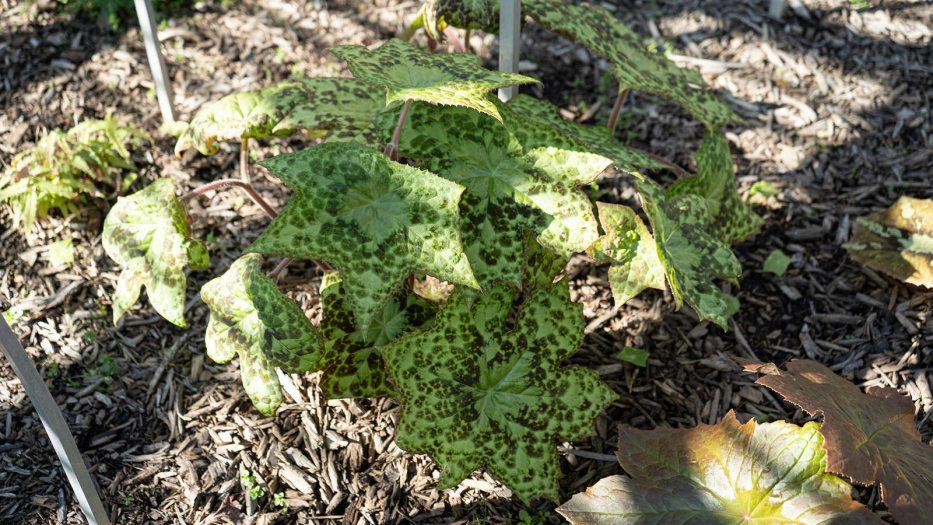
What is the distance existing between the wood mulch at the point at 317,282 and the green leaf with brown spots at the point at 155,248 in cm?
48

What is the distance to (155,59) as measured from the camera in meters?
2.96

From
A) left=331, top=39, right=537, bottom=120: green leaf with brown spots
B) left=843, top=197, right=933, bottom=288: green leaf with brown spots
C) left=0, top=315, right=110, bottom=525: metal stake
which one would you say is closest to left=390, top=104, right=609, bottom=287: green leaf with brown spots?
left=331, top=39, right=537, bottom=120: green leaf with brown spots

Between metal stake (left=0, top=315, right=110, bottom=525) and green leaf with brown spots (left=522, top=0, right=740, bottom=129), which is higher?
green leaf with brown spots (left=522, top=0, right=740, bottom=129)

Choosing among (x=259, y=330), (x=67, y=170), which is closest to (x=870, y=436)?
(x=259, y=330)

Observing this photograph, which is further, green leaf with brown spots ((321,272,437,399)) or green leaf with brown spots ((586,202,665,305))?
green leaf with brown spots ((321,272,437,399))

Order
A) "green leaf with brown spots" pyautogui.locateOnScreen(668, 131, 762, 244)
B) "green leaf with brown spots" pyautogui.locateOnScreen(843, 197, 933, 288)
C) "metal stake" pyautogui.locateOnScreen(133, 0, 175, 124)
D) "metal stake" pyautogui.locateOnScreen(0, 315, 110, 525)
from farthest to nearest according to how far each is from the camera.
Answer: "metal stake" pyautogui.locateOnScreen(133, 0, 175, 124) → "green leaf with brown spots" pyautogui.locateOnScreen(843, 197, 933, 288) → "green leaf with brown spots" pyautogui.locateOnScreen(668, 131, 762, 244) → "metal stake" pyautogui.locateOnScreen(0, 315, 110, 525)

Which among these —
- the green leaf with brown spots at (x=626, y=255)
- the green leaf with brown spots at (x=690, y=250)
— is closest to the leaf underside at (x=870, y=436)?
the green leaf with brown spots at (x=690, y=250)

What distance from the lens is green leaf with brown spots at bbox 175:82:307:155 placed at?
2.30 m

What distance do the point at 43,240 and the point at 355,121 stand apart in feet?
4.43

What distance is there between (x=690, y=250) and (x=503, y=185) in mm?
563

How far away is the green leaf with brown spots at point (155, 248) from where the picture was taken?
215 centimetres

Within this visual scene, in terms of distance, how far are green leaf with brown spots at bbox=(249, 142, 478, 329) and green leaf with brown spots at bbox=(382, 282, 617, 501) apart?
25 centimetres

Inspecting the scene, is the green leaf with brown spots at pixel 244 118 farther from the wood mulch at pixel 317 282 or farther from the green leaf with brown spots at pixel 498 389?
the green leaf with brown spots at pixel 498 389

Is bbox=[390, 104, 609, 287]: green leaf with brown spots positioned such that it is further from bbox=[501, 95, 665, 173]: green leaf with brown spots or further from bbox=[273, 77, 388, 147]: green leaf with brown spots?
bbox=[273, 77, 388, 147]: green leaf with brown spots
